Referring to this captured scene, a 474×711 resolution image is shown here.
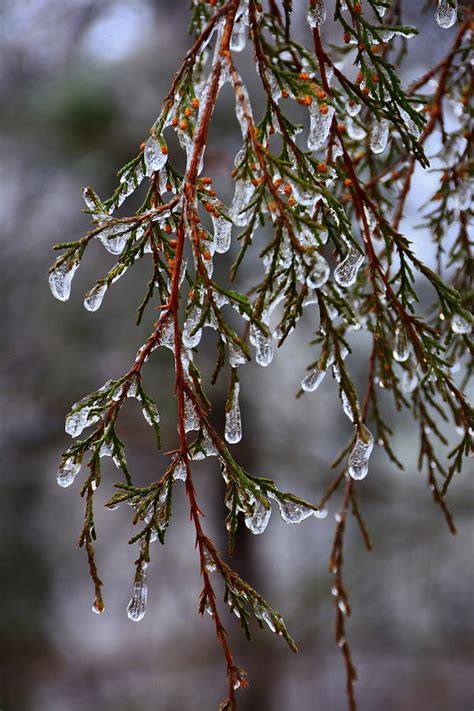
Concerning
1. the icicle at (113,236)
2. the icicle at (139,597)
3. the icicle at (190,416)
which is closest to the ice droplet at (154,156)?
the icicle at (113,236)

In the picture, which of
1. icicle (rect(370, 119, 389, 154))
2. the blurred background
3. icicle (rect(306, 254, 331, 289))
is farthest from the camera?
the blurred background

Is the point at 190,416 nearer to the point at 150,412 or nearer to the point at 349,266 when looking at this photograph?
the point at 150,412

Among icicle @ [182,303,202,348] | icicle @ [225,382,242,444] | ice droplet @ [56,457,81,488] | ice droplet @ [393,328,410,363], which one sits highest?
icicle @ [182,303,202,348]

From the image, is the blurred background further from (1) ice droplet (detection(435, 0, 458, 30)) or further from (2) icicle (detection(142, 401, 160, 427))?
(2) icicle (detection(142, 401, 160, 427))

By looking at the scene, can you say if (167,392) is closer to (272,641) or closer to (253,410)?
(253,410)

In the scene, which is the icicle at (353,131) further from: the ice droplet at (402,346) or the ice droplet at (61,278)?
the ice droplet at (61,278)

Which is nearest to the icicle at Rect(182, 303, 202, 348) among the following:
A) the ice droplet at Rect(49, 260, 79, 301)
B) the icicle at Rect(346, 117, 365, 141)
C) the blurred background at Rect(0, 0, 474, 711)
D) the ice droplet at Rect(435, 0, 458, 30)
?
the ice droplet at Rect(49, 260, 79, 301)

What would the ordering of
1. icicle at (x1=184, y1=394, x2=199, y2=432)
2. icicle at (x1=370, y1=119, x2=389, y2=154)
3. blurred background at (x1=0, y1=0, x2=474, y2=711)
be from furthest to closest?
blurred background at (x1=0, y1=0, x2=474, y2=711)
icicle at (x1=370, y1=119, x2=389, y2=154)
icicle at (x1=184, y1=394, x2=199, y2=432)
